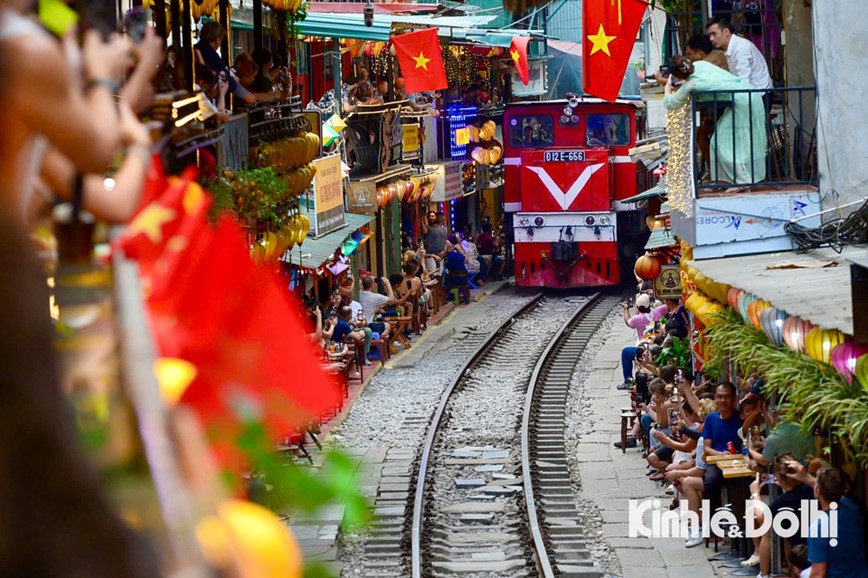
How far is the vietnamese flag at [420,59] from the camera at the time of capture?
25.3m

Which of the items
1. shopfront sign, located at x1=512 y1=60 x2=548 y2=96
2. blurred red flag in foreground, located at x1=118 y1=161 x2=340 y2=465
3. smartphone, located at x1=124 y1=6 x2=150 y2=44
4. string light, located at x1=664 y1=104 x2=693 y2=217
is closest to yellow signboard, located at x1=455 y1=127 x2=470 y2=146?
shopfront sign, located at x1=512 y1=60 x2=548 y2=96

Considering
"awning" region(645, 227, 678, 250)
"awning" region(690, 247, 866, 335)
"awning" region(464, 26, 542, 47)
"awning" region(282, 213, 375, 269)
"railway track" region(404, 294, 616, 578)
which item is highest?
"awning" region(464, 26, 542, 47)

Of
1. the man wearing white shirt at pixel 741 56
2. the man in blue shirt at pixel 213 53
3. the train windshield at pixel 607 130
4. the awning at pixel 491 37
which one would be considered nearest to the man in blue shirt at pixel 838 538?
the man in blue shirt at pixel 213 53

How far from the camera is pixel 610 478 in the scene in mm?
15734

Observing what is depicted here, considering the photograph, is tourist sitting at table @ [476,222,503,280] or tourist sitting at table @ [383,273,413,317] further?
tourist sitting at table @ [476,222,503,280]

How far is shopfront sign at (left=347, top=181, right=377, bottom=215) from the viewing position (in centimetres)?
2642

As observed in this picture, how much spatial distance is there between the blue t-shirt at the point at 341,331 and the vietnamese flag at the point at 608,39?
6.18 meters

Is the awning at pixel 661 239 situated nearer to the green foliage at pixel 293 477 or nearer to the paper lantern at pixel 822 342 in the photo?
the paper lantern at pixel 822 342

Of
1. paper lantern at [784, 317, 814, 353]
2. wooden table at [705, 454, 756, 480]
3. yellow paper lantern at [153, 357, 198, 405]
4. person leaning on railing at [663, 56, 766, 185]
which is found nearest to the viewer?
yellow paper lantern at [153, 357, 198, 405]

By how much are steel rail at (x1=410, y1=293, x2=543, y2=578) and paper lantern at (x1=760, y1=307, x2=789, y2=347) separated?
3.67 m

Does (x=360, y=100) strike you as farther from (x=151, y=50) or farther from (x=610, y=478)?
(x=151, y=50)

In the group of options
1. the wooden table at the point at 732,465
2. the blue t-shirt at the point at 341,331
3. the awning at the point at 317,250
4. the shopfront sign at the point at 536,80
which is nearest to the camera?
the wooden table at the point at 732,465

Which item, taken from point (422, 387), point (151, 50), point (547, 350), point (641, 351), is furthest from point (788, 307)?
point (547, 350)

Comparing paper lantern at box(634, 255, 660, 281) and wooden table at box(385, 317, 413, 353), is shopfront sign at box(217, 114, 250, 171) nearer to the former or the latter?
paper lantern at box(634, 255, 660, 281)
